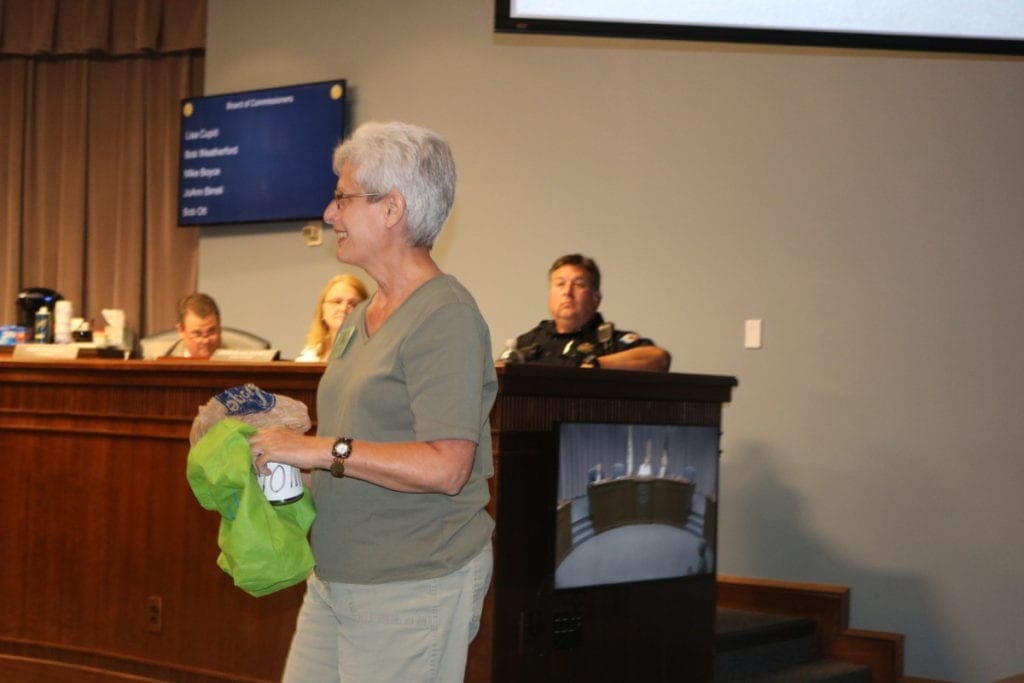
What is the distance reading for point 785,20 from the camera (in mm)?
3320

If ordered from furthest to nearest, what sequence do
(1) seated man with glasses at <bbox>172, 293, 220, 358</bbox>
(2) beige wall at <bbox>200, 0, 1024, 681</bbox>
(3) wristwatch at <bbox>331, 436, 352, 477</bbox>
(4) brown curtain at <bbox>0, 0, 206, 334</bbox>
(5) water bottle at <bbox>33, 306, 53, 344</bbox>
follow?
(4) brown curtain at <bbox>0, 0, 206, 334</bbox> → (1) seated man with glasses at <bbox>172, 293, 220, 358</bbox> → (2) beige wall at <bbox>200, 0, 1024, 681</bbox> → (5) water bottle at <bbox>33, 306, 53, 344</bbox> → (3) wristwatch at <bbox>331, 436, 352, 477</bbox>

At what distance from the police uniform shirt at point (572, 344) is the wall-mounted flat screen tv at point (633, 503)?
2.59ft

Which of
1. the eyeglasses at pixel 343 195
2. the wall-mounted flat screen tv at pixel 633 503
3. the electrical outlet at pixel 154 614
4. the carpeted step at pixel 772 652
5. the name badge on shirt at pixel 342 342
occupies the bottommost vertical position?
the carpeted step at pixel 772 652

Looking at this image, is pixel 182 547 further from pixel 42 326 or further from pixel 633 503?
pixel 42 326

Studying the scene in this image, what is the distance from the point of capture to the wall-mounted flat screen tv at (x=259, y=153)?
6320mm

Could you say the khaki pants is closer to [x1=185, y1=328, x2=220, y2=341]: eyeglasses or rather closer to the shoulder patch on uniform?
the shoulder patch on uniform

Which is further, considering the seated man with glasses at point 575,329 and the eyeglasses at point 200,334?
the eyeglasses at point 200,334

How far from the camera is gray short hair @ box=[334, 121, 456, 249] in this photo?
5.98 feet

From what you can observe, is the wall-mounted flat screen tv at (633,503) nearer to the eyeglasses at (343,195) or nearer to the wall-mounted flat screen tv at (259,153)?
the eyeglasses at (343,195)

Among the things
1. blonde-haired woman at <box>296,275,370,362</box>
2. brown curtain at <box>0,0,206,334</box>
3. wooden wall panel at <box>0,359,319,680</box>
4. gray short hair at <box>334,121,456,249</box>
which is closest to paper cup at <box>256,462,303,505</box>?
gray short hair at <box>334,121,456,249</box>

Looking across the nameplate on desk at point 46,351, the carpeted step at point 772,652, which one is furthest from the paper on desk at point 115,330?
the carpeted step at point 772,652

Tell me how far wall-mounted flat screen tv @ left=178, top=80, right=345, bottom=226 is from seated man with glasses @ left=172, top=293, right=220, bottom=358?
106 centimetres

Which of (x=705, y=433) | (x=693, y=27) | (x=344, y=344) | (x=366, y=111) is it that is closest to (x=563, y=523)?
(x=705, y=433)

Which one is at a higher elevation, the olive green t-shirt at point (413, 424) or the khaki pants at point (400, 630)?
the olive green t-shirt at point (413, 424)
